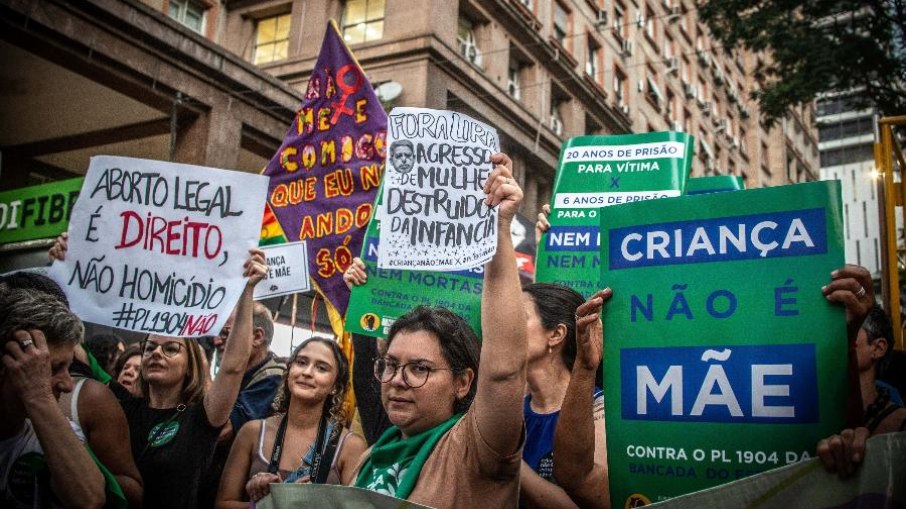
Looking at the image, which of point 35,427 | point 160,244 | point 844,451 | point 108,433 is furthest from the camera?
point 160,244

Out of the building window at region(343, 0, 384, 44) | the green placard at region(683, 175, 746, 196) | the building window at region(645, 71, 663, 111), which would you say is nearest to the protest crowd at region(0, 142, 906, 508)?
the green placard at region(683, 175, 746, 196)

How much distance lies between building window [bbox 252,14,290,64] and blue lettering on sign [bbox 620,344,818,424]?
12789 millimetres

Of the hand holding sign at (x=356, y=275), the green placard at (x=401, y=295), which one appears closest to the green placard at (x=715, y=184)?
the green placard at (x=401, y=295)

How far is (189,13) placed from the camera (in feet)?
41.9

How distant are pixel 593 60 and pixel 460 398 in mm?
18550

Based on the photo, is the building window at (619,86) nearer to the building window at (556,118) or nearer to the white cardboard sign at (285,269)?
the building window at (556,118)

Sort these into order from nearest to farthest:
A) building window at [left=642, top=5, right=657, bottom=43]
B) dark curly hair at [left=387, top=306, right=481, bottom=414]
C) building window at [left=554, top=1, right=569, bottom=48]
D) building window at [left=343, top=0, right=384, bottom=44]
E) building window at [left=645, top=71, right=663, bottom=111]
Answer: dark curly hair at [left=387, top=306, right=481, bottom=414]
building window at [left=343, top=0, right=384, bottom=44]
building window at [left=554, top=1, right=569, bottom=48]
building window at [left=645, top=71, right=663, bottom=111]
building window at [left=642, top=5, right=657, bottom=43]

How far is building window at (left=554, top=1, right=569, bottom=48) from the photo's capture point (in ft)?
56.4

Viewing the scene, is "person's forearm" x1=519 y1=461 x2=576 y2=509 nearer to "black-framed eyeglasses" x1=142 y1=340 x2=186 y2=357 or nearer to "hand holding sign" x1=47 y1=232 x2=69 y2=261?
"black-framed eyeglasses" x1=142 y1=340 x2=186 y2=357

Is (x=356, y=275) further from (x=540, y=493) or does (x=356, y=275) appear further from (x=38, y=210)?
(x=38, y=210)

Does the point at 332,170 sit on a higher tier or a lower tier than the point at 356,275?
higher

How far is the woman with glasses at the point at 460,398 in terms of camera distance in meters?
1.80

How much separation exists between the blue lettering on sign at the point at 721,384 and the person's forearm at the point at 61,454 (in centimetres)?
164

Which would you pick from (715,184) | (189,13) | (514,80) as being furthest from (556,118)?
(715,184)
